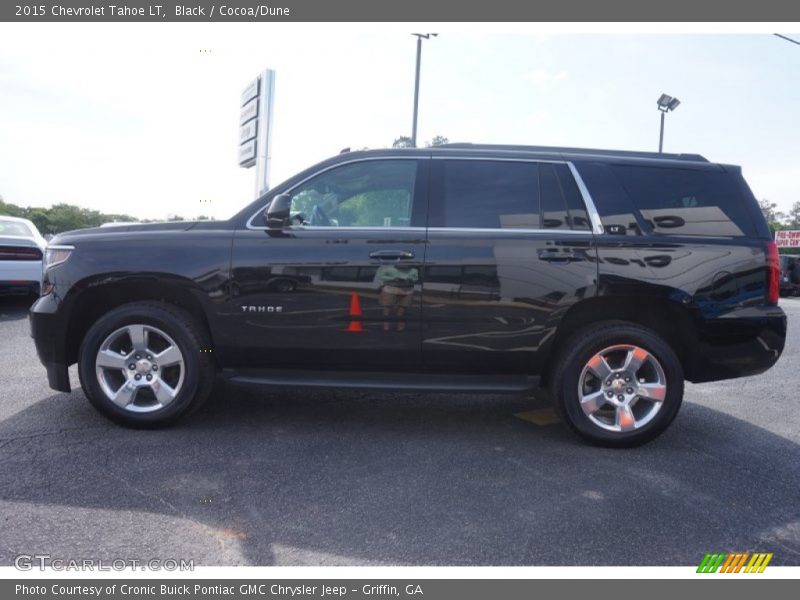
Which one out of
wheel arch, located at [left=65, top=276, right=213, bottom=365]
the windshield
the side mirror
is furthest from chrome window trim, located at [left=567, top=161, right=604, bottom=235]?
the windshield

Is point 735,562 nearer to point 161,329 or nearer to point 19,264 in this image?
point 161,329

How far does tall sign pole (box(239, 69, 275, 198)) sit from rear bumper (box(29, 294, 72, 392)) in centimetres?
817

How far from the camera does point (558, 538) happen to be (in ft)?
8.84

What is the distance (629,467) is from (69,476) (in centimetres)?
314

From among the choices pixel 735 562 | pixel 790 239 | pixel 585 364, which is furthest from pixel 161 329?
pixel 790 239

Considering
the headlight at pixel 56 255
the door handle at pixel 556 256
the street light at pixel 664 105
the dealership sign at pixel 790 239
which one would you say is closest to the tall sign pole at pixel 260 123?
the headlight at pixel 56 255

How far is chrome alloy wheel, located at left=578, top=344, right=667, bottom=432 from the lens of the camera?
3850mm

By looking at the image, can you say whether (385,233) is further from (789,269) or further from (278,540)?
(789,269)

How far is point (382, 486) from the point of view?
125 inches

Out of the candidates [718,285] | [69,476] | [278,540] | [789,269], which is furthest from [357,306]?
[789,269]

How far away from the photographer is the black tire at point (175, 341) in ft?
12.8

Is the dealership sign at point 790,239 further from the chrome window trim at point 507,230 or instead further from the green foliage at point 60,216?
the green foliage at point 60,216

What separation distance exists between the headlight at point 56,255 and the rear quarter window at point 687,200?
3656 mm

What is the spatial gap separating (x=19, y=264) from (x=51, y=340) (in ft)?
18.4
